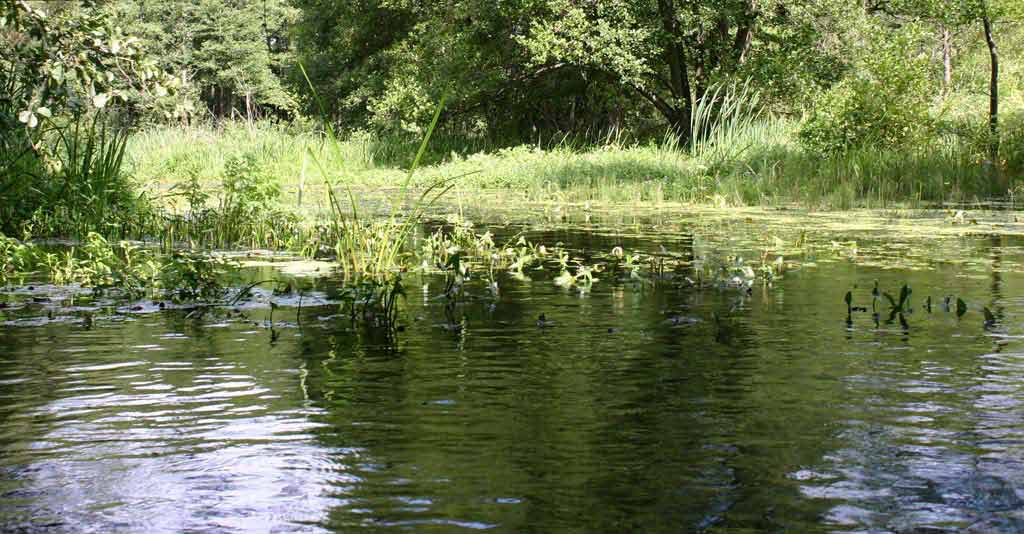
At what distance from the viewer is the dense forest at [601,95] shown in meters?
10.1

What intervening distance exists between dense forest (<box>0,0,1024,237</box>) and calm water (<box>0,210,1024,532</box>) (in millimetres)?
1638

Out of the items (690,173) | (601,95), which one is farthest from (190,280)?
(601,95)

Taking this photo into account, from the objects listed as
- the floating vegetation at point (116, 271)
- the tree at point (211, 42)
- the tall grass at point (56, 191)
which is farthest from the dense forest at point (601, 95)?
A: the tree at point (211, 42)

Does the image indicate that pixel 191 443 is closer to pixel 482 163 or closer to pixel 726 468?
pixel 726 468

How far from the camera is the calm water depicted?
323 cm

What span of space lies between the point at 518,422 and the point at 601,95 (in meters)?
28.8

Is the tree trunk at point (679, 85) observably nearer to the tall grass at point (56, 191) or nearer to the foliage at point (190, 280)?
the tall grass at point (56, 191)

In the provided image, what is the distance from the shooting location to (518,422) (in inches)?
168

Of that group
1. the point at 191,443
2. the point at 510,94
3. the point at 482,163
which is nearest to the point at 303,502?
the point at 191,443

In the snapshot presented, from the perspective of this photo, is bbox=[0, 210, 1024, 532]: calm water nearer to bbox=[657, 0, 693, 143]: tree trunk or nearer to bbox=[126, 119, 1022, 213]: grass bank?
bbox=[126, 119, 1022, 213]: grass bank

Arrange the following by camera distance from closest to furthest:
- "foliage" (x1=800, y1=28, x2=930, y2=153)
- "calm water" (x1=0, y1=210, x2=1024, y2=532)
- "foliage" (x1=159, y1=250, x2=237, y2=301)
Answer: "calm water" (x1=0, y1=210, x2=1024, y2=532) → "foliage" (x1=159, y1=250, x2=237, y2=301) → "foliage" (x1=800, y1=28, x2=930, y2=153)

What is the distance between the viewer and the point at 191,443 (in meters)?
3.96

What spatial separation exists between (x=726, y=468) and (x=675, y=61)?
2576 centimetres

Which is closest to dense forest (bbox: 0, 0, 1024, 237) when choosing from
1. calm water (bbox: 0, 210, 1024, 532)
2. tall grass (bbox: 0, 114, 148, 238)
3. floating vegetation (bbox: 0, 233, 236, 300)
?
tall grass (bbox: 0, 114, 148, 238)
